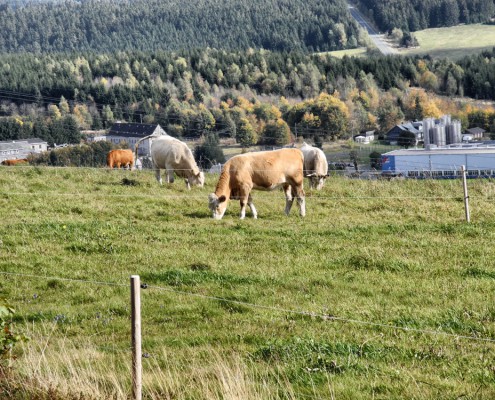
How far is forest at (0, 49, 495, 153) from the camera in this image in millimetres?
142250

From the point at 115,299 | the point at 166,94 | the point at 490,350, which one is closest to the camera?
the point at 490,350

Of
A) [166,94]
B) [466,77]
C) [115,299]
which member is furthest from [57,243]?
[466,77]

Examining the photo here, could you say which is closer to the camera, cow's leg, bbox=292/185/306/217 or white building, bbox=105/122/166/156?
cow's leg, bbox=292/185/306/217

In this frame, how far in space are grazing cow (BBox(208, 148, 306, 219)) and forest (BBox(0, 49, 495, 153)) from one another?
361ft

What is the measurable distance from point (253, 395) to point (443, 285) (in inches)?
232

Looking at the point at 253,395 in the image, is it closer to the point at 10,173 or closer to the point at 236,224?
the point at 236,224

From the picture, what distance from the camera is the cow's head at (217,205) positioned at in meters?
20.6

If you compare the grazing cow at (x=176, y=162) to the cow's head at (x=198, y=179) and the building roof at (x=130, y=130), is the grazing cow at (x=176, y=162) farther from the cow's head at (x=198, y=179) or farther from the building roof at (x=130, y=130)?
the building roof at (x=130, y=130)

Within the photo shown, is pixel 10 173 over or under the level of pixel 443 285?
over

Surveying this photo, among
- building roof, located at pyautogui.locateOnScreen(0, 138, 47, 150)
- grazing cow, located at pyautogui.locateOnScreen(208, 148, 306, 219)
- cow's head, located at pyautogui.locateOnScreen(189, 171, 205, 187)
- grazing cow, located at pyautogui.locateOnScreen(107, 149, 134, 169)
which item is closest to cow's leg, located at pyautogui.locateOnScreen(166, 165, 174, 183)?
cow's head, located at pyautogui.locateOnScreen(189, 171, 205, 187)

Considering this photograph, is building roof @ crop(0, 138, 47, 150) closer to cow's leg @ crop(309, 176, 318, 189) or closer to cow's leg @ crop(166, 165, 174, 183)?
cow's leg @ crop(166, 165, 174, 183)

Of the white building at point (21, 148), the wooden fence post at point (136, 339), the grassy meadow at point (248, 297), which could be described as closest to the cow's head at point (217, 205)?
the grassy meadow at point (248, 297)

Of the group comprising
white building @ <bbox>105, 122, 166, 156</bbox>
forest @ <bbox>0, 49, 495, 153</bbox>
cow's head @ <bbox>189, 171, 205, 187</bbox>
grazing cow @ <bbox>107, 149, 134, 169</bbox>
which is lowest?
cow's head @ <bbox>189, 171, 205, 187</bbox>

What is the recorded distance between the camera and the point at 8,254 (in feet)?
49.1
